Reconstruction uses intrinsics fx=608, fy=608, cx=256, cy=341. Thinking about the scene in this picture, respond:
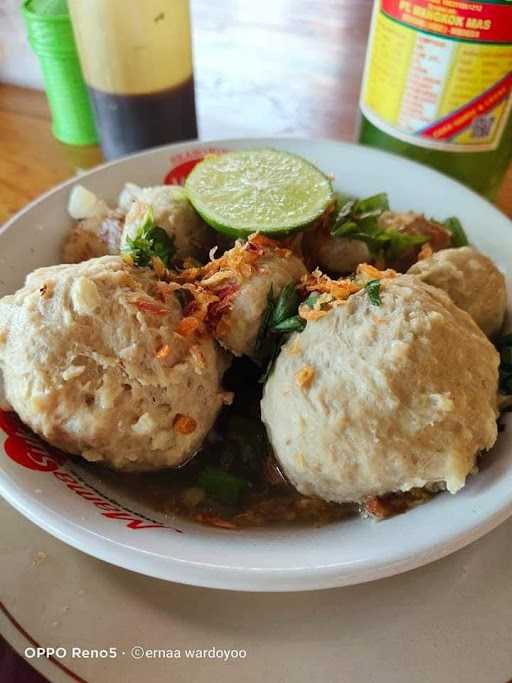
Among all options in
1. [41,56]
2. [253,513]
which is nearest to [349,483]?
[253,513]

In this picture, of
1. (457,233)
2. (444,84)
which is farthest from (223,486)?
(444,84)

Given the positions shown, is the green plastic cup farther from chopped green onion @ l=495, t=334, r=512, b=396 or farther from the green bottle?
chopped green onion @ l=495, t=334, r=512, b=396

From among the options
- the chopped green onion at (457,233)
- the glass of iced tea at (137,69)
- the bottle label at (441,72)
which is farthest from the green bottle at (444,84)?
the glass of iced tea at (137,69)

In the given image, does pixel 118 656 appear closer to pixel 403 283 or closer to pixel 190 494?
pixel 190 494

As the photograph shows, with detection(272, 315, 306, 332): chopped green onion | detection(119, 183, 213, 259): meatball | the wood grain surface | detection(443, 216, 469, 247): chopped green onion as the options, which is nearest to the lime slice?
detection(119, 183, 213, 259): meatball

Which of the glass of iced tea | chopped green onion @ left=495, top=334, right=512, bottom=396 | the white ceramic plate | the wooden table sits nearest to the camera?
the white ceramic plate

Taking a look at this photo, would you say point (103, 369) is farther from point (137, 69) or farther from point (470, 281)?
point (137, 69)
